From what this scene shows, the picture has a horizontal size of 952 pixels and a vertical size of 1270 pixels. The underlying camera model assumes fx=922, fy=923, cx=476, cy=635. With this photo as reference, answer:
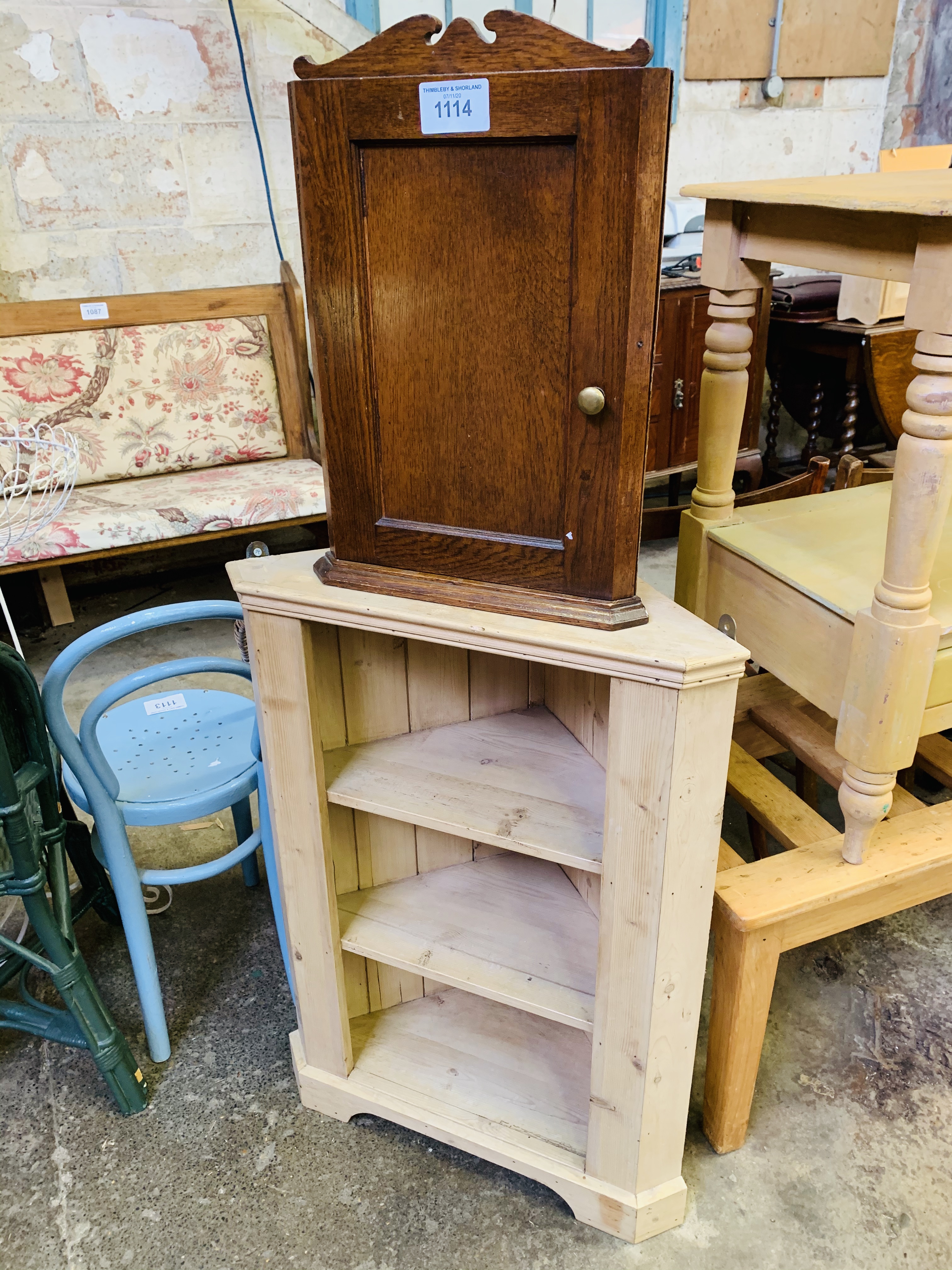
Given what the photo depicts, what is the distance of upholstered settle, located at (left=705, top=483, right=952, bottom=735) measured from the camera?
4.14 feet

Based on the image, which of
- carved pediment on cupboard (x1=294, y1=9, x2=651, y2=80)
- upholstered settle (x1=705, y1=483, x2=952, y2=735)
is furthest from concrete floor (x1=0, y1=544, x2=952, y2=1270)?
carved pediment on cupboard (x1=294, y1=9, x2=651, y2=80)

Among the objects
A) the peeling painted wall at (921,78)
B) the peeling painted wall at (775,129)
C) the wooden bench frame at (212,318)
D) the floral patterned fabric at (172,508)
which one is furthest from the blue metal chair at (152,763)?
the peeling painted wall at (921,78)

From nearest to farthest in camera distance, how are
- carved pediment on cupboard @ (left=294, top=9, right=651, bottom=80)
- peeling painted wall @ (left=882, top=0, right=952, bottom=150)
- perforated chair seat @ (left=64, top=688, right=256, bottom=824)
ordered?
1. carved pediment on cupboard @ (left=294, top=9, right=651, bottom=80)
2. perforated chair seat @ (left=64, top=688, right=256, bottom=824)
3. peeling painted wall @ (left=882, top=0, right=952, bottom=150)

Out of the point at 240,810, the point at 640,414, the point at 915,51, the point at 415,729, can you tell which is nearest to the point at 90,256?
the point at 240,810

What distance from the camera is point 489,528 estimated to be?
1123 millimetres

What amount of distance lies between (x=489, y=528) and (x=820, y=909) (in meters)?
0.76

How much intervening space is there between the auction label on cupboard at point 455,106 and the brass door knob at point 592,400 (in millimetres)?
279

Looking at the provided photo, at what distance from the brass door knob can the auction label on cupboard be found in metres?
0.28

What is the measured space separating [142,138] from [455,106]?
2616mm

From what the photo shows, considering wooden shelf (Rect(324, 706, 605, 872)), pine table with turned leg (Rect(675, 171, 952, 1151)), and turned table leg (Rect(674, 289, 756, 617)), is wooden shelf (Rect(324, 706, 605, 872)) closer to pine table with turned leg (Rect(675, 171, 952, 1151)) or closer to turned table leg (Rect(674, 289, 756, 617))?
pine table with turned leg (Rect(675, 171, 952, 1151))

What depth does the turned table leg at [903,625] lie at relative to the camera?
3.37 ft

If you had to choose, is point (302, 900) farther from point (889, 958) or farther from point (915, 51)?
point (915, 51)

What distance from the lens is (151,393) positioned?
3.15 m

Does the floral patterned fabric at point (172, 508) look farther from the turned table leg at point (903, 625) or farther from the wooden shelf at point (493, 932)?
the turned table leg at point (903, 625)
